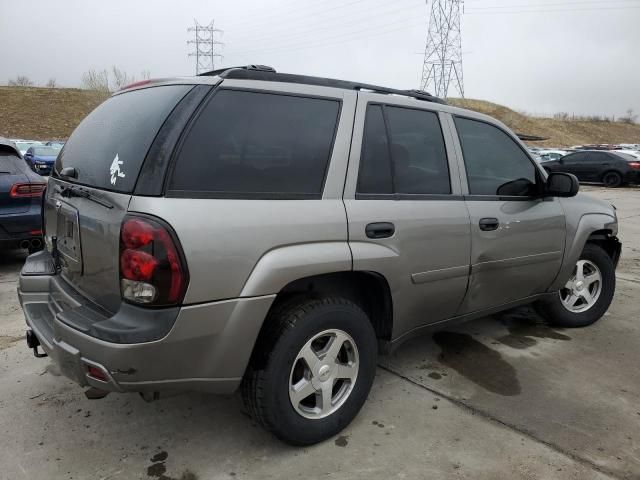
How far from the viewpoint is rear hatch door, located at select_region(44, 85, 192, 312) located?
7.22 feet

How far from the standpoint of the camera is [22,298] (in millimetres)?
2865

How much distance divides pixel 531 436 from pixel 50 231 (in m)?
2.90

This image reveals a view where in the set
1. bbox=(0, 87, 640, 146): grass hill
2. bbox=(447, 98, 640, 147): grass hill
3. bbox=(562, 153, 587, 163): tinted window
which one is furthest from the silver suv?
bbox=(447, 98, 640, 147): grass hill

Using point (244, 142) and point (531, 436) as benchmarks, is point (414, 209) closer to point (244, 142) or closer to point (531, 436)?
point (244, 142)

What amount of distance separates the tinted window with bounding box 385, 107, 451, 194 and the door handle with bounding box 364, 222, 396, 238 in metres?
0.24

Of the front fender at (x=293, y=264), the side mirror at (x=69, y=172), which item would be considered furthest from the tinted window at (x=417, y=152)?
the side mirror at (x=69, y=172)

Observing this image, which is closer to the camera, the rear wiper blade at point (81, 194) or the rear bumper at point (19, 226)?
the rear wiper blade at point (81, 194)

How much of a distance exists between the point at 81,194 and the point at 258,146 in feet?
2.95

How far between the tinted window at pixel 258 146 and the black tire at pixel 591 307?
2633mm

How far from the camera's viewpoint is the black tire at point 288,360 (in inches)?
93.0

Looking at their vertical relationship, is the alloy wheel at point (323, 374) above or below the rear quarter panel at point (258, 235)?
below

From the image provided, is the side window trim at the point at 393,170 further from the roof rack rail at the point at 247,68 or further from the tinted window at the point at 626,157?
the tinted window at the point at 626,157

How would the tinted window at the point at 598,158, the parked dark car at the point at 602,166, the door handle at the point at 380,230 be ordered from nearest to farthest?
the door handle at the point at 380,230 < the parked dark car at the point at 602,166 < the tinted window at the point at 598,158

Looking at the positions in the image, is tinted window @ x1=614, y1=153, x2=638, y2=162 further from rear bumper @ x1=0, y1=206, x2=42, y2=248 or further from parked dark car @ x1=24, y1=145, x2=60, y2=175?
rear bumper @ x1=0, y1=206, x2=42, y2=248
